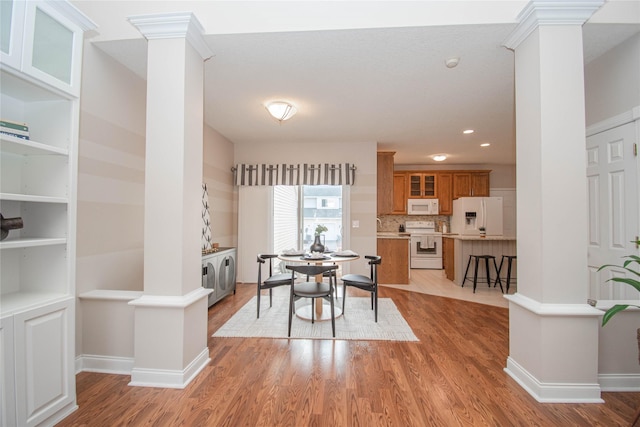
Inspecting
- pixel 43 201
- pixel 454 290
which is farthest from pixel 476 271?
pixel 43 201

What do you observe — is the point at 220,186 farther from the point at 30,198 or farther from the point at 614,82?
the point at 614,82

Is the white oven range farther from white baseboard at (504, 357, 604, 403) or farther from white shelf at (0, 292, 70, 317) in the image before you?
white shelf at (0, 292, 70, 317)

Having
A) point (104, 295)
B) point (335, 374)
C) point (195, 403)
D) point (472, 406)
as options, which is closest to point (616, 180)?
point (472, 406)

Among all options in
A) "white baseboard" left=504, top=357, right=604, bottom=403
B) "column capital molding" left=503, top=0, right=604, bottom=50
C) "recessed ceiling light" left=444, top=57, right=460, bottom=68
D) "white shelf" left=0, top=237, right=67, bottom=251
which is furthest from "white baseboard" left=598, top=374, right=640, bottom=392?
"white shelf" left=0, top=237, right=67, bottom=251

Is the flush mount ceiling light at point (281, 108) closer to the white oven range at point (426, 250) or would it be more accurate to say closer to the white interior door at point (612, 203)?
Answer: the white interior door at point (612, 203)

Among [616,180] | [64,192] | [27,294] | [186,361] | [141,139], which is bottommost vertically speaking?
[186,361]

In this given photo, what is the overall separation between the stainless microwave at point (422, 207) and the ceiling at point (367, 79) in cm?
219

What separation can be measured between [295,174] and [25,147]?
3614 millimetres

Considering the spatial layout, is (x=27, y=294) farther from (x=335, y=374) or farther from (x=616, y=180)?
(x=616, y=180)

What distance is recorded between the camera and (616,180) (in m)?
2.29

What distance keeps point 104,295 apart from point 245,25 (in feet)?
7.56

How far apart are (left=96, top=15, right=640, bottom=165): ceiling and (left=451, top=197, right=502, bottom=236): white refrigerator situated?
5.55 ft

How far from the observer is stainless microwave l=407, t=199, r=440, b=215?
6.59m

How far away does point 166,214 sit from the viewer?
6.35 ft
